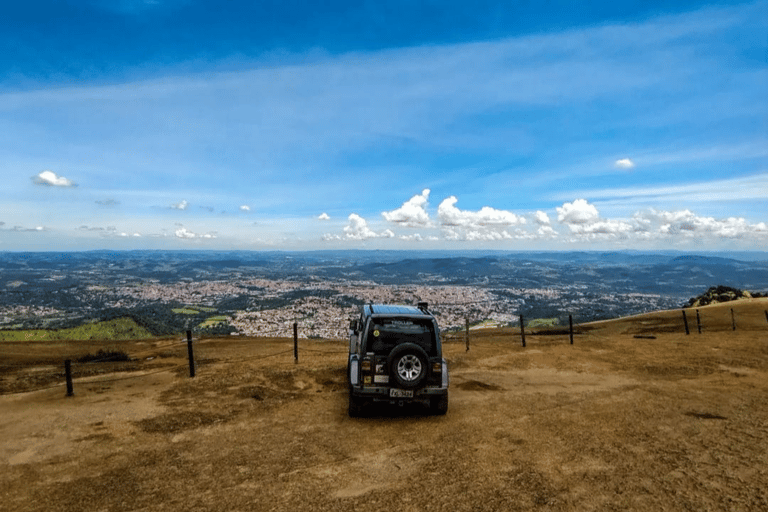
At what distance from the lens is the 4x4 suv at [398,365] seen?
9703 mm

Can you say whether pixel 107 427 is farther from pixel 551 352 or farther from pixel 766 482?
pixel 551 352

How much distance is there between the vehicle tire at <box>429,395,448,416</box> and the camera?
33.3 feet

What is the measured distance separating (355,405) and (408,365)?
1.77 m

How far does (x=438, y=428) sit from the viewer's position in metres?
9.42

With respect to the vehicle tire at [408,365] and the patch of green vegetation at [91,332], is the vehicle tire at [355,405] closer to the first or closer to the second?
the vehicle tire at [408,365]

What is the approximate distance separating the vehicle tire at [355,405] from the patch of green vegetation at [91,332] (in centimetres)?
3764

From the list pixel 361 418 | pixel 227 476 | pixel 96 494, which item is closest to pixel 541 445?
pixel 361 418

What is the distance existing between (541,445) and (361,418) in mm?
4377

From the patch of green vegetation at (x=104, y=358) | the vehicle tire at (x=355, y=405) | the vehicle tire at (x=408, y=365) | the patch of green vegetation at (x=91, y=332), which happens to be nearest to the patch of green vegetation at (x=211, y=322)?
the patch of green vegetation at (x=91, y=332)

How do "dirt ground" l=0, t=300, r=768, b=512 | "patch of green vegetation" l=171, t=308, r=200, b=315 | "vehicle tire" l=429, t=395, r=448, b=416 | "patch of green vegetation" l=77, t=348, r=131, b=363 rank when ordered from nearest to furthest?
1. "dirt ground" l=0, t=300, r=768, b=512
2. "vehicle tire" l=429, t=395, r=448, b=416
3. "patch of green vegetation" l=77, t=348, r=131, b=363
4. "patch of green vegetation" l=171, t=308, r=200, b=315

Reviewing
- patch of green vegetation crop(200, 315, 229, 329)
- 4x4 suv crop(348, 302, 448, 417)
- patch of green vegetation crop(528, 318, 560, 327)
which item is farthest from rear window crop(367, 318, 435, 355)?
patch of green vegetation crop(528, 318, 560, 327)

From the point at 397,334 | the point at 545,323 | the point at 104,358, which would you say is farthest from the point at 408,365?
the point at 545,323

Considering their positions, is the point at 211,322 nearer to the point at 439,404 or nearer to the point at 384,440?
the point at 439,404

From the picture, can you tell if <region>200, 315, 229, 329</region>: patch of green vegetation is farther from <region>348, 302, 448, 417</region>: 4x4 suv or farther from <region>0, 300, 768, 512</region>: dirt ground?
<region>348, 302, 448, 417</region>: 4x4 suv
